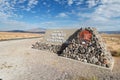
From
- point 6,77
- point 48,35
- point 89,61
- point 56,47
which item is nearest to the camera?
point 6,77

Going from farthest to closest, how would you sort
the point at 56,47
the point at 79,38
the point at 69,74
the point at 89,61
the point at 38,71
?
the point at 56,47 → the point at 79,38 → the point at 89,61 → the point at 38,71 → the point at 69,74

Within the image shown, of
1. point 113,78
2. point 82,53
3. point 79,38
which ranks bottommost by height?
point 113,78

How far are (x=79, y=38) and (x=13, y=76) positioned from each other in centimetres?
892

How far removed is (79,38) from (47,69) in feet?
20.8

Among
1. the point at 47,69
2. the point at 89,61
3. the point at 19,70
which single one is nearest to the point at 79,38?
the point at 89,61

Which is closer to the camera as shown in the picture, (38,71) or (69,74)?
(69,74)

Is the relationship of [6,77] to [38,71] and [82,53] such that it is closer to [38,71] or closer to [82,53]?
[38,71]

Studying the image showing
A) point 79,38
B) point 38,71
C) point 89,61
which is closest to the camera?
point 38,71

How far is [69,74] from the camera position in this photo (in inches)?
401

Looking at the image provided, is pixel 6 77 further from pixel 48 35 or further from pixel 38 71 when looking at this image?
pixel 48 35

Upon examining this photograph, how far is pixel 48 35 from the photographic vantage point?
851 inches

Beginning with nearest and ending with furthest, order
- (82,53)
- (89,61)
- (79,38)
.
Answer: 1. (89,61)
2. (82,53)
3. (79,38)

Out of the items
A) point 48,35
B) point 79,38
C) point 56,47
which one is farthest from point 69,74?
point 48,35

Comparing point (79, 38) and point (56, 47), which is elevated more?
point (79, 38)
